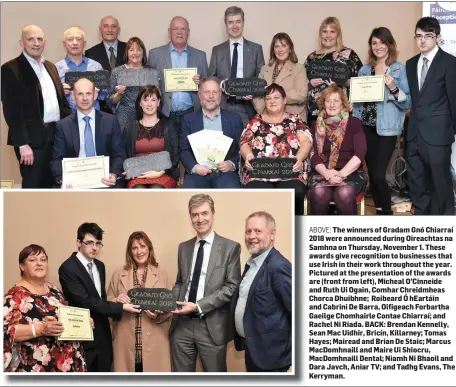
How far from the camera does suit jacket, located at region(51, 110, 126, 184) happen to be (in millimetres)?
5527

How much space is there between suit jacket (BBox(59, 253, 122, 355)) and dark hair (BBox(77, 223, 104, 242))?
117 millimetres

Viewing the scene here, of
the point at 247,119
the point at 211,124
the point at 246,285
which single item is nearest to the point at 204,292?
the point at 246,285

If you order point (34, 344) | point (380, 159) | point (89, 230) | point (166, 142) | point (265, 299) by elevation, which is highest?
point (166, 142)

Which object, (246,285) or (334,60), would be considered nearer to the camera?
(246,285)

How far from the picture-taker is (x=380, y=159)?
227 inches

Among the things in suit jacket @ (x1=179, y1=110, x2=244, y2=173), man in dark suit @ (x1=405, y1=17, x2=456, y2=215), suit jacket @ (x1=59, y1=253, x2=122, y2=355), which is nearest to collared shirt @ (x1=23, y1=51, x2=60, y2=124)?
suit jacket @ (x1=179, y1=110, x2=244, y2=173)

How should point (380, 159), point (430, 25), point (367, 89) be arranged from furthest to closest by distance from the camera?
Result: 1. point (380, 159)
2. point (367, 89)
3. point (430, 25)

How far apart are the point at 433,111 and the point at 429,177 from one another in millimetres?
439

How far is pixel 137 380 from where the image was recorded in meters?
4.93

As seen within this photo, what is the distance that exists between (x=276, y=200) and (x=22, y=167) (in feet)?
6.19

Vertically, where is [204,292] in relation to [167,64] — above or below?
below

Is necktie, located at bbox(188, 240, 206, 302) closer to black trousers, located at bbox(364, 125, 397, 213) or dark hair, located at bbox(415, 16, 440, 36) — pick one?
black trousers, located at bbox(364, 125, 397, 213)

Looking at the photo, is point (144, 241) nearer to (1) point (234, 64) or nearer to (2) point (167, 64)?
(2) point (167, 64)

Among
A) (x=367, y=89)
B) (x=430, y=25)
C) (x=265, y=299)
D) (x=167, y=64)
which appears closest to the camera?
(x=265, y=299)
